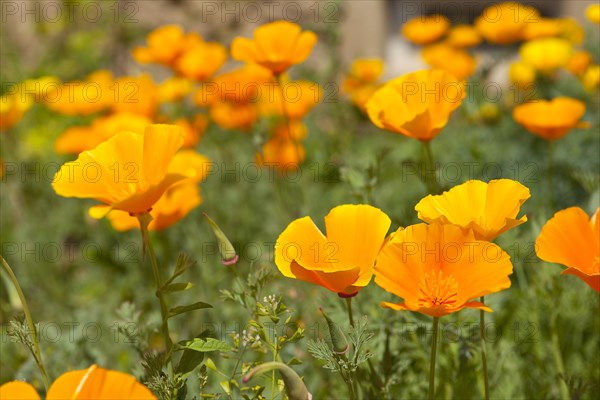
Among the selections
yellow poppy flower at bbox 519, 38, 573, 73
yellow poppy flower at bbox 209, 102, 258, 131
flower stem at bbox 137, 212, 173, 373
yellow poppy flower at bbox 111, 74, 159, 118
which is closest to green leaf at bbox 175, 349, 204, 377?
flower stem at bbox 137, 212, 173, 373

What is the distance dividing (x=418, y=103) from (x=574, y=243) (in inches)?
12.9

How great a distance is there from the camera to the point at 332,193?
2422mm

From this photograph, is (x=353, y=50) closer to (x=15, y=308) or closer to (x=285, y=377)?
(x=15, y=308)

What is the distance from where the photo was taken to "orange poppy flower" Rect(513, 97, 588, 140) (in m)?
1.50

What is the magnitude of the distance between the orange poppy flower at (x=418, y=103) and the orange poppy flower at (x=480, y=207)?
8.6 inches

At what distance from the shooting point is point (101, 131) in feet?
6.51

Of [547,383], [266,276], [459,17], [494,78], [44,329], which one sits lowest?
[494,78]

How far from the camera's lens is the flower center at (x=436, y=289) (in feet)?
2.76

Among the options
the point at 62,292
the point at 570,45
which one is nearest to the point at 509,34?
the point at 570,45

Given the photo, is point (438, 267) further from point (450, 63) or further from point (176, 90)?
point (176, 90)

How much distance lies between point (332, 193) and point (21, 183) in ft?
3.76

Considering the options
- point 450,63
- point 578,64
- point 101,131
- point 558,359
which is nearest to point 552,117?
point 558,359

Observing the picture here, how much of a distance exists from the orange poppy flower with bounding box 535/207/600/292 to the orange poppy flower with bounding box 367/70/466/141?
26 cm

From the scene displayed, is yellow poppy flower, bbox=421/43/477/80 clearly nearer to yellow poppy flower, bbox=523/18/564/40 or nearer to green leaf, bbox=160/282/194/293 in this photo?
yellow poppy flower, bbox=523/18/564/40
